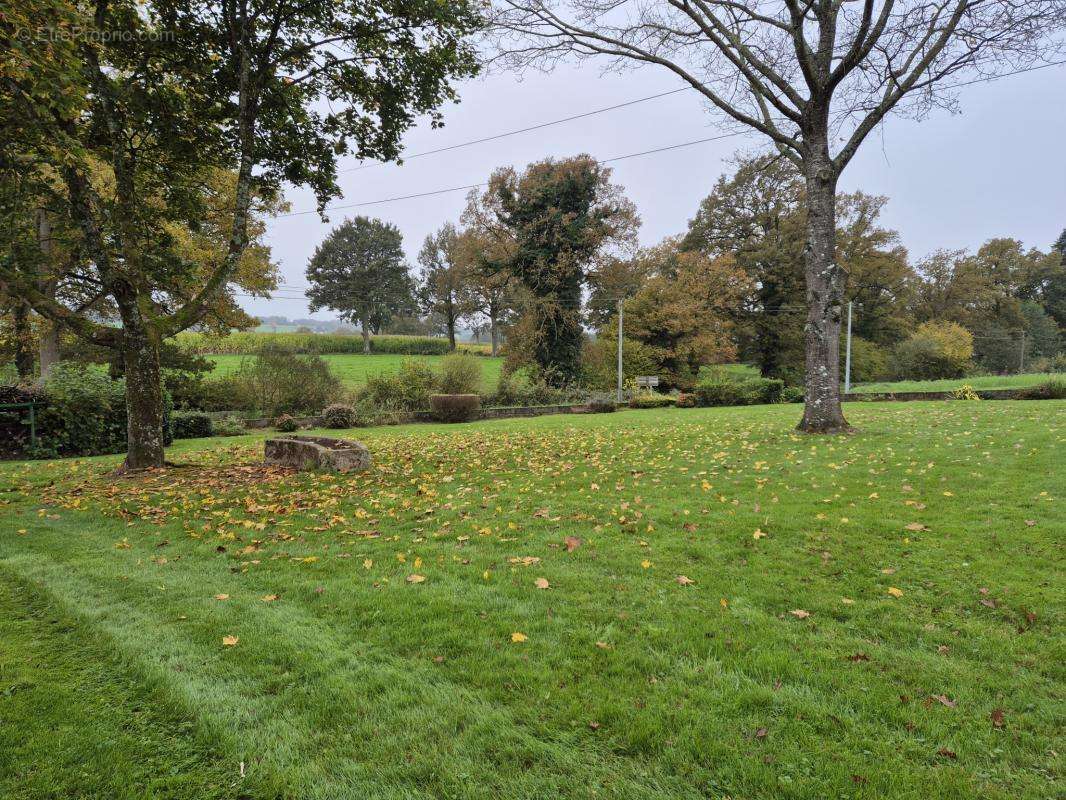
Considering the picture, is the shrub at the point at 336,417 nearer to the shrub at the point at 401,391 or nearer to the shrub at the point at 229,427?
the shrub at the point at 229,427

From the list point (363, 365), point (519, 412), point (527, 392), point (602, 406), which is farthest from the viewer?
point (363, 365)

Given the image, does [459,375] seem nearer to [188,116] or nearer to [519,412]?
[519,412]

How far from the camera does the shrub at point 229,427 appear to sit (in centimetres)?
1546

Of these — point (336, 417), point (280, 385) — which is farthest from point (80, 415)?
point (280, 385)

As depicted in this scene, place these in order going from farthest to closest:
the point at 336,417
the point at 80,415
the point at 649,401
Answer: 1. the point at 649,401
2. the point at 336,417
3. the point at 80,415

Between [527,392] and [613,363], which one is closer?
[527,392]

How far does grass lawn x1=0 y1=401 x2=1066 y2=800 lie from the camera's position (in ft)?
6.47

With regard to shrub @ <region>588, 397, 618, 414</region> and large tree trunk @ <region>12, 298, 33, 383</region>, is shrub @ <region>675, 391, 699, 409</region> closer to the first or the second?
shrub @ <region>588, 397, 618, 414</region>

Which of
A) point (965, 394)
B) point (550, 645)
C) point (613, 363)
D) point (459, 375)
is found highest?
point (613, 363)

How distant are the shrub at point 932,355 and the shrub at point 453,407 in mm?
35209

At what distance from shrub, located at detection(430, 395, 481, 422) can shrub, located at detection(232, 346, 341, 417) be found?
165 inches

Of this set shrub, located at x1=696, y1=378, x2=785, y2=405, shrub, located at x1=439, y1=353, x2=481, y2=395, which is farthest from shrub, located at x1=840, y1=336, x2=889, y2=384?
shrub, located at x1=439, y1=353, x2=481, y2=395

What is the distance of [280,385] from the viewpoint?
61.0 feet

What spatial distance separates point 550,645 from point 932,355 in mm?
45403
